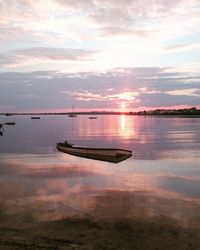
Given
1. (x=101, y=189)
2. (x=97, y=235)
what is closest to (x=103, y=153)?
(x=101, y=189)

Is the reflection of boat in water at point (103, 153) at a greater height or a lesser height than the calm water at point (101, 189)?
greater

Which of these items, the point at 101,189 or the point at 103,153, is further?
the point at 103,153

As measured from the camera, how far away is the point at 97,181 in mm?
31906

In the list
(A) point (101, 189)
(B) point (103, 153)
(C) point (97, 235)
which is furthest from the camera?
(B) point (103, 153)

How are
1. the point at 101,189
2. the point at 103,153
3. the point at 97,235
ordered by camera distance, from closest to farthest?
the point at 97,235 → the point at 101,189 → the point at 103,153

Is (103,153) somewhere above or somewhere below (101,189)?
above

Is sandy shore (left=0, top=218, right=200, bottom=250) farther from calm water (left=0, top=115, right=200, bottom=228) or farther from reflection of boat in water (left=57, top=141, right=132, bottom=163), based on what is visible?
reflection of boat in water (left=57, top=141, right=132, bottom=163)

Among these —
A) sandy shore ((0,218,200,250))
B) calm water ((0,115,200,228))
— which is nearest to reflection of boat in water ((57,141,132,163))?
calm water ((0,115,200,228))

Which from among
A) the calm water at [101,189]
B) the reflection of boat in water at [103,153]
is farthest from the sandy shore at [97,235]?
the reflection of boat in water at [103,153]

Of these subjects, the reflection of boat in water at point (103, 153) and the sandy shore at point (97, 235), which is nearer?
the sandy shore at point (97, 235)

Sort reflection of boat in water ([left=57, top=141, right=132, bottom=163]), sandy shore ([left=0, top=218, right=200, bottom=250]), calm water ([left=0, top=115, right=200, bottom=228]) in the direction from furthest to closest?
reflection of boat in water ([left=57, top=141, right=132, bottom=163])
calm water ([left=0, top=115, right=200, bottom=228])
sandy shore ([left=0, top=218, right=200, bottom=250])

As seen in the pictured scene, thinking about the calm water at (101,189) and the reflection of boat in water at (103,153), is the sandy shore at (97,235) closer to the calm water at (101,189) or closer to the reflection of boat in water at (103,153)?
the calm water at (101,189)

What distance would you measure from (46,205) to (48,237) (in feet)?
22.0

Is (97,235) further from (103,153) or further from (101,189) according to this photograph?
(103,153)
